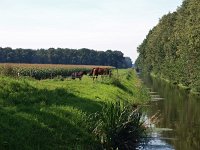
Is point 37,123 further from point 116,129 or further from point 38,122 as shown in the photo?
point 116,129

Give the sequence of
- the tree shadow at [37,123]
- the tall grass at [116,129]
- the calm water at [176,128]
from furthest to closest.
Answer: the calm water at [176,128] < the tall grass at [116,129] < the tree shadow at [37,123]

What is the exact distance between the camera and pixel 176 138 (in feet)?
88.4

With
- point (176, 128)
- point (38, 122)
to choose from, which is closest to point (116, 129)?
point (38, 122)

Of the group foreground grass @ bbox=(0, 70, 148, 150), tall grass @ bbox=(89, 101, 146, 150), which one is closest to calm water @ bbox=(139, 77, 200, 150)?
tall grass @ bbox=(89, 101, 146, 150)

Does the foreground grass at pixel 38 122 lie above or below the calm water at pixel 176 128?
above

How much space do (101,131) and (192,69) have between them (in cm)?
4815

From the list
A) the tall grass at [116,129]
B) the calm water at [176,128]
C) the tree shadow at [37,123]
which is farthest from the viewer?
the calm water at [176,128]

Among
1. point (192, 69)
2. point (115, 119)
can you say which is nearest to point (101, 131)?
point (115, 119)

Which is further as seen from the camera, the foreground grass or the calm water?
the calm water

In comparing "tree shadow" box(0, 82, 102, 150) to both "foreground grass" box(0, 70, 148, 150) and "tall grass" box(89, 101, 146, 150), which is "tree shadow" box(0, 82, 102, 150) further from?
"tall grass" box(89, 101, 146, 150)

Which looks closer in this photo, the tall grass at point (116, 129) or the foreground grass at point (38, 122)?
the foreground grass at point (38, 122)

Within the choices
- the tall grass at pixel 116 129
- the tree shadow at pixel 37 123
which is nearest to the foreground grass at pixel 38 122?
the tree shadow at pixel 37 123

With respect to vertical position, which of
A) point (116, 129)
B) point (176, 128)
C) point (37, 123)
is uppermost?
point (37, 123)

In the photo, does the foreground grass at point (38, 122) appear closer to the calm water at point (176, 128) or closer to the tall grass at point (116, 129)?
the tall grass at point (116, 129)
